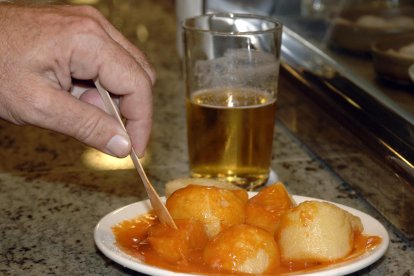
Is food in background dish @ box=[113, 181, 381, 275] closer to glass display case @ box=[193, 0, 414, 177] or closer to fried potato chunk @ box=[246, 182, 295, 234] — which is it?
fried potato chunk @ box=[246, 182, 295, 234]

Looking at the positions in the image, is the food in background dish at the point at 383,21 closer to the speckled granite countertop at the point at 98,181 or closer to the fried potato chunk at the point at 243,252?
the speckled granite countertop at the point at 98,181

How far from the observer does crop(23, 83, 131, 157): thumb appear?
2.77 ft

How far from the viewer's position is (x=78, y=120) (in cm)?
85

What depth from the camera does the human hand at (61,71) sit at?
0.84 meters

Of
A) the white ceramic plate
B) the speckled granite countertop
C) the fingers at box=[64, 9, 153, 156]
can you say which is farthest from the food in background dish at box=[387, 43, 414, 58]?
the fingers at box=[64, 9, 153, 156]

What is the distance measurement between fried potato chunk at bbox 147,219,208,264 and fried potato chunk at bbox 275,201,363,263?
0.25 feet

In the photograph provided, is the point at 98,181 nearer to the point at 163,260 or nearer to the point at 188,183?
the point at 188,183

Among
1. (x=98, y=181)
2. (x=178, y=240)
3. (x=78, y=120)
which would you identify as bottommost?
(x=98, y=181)

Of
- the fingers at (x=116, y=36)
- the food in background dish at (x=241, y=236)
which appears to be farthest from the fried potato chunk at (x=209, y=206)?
the fingers at (x=116, y=36)

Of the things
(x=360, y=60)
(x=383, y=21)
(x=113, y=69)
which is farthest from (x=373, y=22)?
(x=113, y=69)

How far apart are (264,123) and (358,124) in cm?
12

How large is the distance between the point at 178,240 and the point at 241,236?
0.06 m

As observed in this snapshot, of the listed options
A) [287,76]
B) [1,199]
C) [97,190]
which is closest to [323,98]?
[287,76]

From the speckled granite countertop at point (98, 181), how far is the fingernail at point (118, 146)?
14cm
